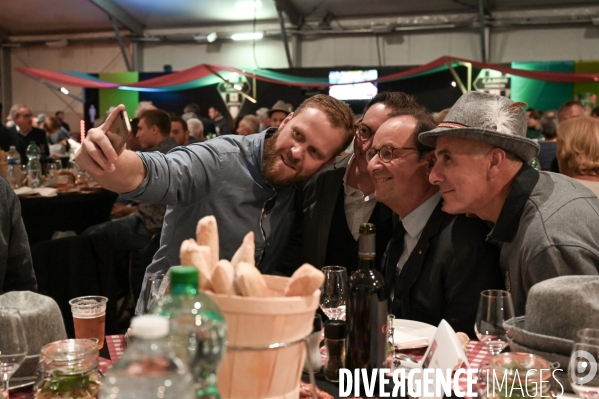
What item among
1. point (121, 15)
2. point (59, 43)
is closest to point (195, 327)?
point (121, 15)

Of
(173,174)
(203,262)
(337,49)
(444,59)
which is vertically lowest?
(203,262)

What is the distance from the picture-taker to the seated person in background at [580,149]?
399 cm

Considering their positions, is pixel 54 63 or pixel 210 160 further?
pixel 54 63

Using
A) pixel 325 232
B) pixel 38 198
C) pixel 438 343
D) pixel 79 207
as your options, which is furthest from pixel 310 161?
pixel 79 207

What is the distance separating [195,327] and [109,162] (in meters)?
1.02

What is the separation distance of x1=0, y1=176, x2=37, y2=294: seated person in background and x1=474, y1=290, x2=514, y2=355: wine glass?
1681 mm

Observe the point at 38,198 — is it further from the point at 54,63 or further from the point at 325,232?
the point at 54,63

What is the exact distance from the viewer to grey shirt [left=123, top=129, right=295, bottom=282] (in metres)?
2.40

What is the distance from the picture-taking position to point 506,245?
2078mm

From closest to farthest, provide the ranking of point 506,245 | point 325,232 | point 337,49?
point 506,245, point 325,232, point 337,49

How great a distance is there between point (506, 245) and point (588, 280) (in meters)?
0.61

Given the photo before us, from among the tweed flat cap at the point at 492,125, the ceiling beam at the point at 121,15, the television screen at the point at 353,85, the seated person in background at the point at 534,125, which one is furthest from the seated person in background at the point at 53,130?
the tweed flat cap at the point at 492,125

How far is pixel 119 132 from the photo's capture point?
1744mm

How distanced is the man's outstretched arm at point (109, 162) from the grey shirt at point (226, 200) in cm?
33
